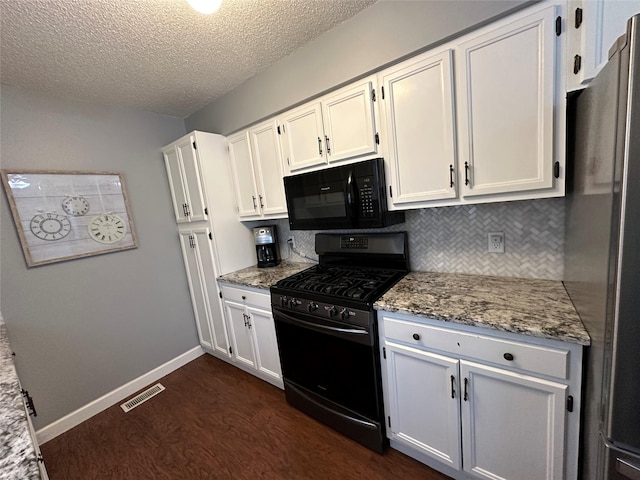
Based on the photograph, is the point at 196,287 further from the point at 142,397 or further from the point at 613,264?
the point at 613,264

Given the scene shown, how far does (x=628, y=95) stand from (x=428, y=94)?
0.85m

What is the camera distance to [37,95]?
1.88 metres

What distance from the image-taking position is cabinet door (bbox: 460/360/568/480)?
39.8 inches

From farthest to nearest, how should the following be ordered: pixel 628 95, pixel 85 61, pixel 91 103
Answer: pixel 91 103 → pixel 85 61 → pixel 628 95

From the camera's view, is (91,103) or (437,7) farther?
(91,103)

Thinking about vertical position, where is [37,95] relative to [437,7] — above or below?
above

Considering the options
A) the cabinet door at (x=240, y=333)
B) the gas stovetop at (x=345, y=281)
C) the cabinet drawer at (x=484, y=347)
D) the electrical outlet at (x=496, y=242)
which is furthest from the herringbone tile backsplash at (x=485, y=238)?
the cabinet door at (x=240, y=333)

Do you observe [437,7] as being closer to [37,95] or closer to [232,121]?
[232,121]

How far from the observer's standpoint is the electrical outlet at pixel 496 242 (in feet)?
4.87

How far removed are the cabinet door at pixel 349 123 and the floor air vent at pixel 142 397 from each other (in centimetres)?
248

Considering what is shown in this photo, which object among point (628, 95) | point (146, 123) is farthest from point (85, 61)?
point (628, 95)

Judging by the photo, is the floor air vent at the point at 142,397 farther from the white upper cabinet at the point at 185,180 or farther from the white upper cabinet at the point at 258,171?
the white upper cabinet at the point at 258,171

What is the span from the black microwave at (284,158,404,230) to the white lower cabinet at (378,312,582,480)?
603 millimetres

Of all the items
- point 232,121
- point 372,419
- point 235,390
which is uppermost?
point 232,121
